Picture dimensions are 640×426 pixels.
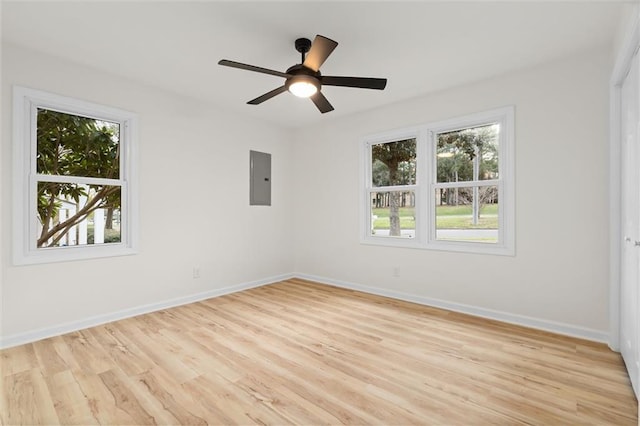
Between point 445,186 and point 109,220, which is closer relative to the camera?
point 109,220

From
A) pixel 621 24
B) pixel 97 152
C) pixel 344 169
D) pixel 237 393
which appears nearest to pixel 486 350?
pixel 237 393

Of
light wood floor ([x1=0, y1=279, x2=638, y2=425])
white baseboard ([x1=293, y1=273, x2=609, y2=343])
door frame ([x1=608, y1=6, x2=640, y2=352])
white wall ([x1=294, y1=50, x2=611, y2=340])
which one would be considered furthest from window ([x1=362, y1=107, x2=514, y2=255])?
light wood floor ([x1=0, y1=279, x2=638, y2=425])

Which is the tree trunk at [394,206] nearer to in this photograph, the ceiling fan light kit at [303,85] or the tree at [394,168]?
the tree at [394,168]

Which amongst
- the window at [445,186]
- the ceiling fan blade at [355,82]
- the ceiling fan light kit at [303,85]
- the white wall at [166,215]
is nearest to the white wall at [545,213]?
the window at [445,186]

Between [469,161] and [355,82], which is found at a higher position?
[355,82]

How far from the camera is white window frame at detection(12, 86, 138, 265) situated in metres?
2.78

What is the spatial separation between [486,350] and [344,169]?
3004 millimetres

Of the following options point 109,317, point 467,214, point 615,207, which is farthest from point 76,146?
point 615,207

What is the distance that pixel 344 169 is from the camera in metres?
4.80

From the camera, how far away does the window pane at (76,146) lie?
301 centimetres

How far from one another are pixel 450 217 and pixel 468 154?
772 millimetres

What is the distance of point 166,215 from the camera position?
3822mm

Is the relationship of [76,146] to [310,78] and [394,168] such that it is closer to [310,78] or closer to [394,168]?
[310,78]

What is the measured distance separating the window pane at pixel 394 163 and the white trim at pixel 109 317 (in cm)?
249
